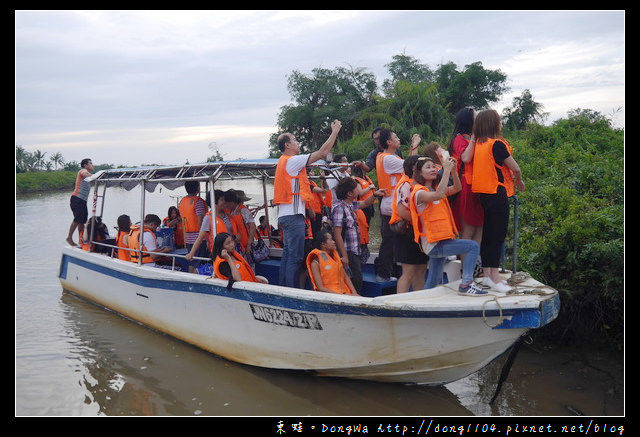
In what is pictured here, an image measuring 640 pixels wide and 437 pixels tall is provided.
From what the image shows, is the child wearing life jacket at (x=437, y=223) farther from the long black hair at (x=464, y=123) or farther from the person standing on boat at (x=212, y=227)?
the person standing on boat at (x=212, y=227)

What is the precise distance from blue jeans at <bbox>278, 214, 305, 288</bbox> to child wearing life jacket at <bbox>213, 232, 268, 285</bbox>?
44 centimetres

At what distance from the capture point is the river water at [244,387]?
4887mm

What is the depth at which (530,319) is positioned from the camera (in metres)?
4.04

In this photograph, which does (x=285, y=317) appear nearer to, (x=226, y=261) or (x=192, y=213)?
(x=226, y=261)

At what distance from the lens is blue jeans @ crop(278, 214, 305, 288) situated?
5445 mm

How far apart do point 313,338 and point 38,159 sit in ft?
192

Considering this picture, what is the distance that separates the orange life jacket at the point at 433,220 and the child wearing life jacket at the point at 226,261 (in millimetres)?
1876

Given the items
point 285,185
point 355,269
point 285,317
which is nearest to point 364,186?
point 355,269

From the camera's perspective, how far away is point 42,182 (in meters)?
41.1

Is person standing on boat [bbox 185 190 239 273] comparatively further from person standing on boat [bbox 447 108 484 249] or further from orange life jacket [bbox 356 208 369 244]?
person standing on boat [bbox 447 108 484 249]

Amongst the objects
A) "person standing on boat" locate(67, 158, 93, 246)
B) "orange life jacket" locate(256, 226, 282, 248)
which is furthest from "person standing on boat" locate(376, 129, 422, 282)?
"person standing on boat" locate(67, 158, 93, 246)

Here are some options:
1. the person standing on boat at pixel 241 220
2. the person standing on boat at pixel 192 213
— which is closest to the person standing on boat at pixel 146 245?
the person standing on boat at pixel 192 213

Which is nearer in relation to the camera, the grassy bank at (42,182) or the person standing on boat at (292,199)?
the person standing on boat at (292,199)
